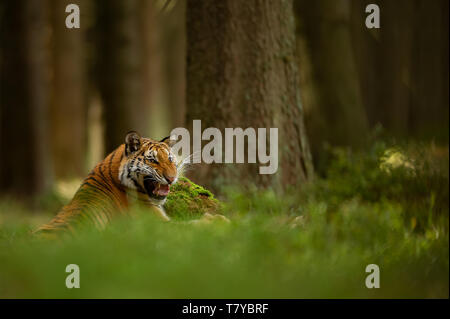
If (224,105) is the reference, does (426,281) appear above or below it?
below

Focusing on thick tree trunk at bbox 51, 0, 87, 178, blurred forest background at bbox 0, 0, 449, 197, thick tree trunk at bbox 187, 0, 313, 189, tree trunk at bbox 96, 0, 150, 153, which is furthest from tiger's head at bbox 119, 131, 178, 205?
thick tree trunk at bbox 51, 0, 87, 178

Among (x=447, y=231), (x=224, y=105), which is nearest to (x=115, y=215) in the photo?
(x=224, y=105)

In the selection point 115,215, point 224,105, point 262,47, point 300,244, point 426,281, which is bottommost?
point 426,281

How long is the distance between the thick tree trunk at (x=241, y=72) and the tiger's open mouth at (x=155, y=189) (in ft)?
4.97

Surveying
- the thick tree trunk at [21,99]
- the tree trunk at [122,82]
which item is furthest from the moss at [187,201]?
the thick tree trunk at [21,99]

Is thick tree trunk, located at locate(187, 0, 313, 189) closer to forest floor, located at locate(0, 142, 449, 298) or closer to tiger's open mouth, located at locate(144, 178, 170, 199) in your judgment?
forest floor, located at locate(0, 142, 449, 298)

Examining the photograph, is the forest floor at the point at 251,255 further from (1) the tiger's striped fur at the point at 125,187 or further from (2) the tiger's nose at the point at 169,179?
(2) the tiger's nose at the point at 169,179

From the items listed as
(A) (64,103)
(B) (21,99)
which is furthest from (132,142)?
(A) (64,103)

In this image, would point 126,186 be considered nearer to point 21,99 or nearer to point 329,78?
point 329,78

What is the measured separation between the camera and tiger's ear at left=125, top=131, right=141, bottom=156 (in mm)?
3734

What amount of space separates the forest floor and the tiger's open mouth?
18cm

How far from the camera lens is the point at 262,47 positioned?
5613mm
